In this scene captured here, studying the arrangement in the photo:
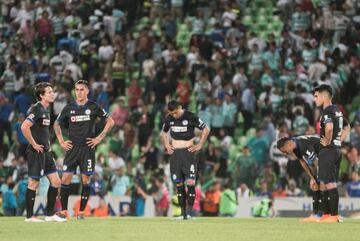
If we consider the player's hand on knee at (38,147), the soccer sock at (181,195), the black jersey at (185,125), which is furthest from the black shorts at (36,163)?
the soccer sock at (181,195)

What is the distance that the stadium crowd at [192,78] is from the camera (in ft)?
95.2

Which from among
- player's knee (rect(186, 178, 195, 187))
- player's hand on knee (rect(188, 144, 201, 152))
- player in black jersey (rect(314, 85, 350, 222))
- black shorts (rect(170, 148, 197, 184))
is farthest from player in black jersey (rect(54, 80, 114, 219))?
player in black jersey (rect(314, 85, 350, 222))

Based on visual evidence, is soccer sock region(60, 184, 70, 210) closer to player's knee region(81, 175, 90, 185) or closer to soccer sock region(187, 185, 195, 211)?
player's knee region(81, 175, 90, 185)

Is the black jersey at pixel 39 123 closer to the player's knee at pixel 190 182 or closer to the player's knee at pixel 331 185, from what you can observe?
the player's knee at pixel 190 182

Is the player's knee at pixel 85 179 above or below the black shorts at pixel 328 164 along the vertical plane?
below

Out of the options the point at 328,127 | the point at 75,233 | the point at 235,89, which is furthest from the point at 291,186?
the point at 75,233

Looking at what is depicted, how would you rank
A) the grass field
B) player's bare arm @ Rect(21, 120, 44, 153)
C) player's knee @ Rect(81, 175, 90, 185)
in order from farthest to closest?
player's knee @ Rect(81, 175, 90, 185) → player's bare arm @ Rect(21, 120, 44, 153) → the grass field

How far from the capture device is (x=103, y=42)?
115 ft

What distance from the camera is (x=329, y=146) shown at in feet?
62.5

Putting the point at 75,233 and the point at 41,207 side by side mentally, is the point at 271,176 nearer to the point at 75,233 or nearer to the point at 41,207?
the point at 41,207

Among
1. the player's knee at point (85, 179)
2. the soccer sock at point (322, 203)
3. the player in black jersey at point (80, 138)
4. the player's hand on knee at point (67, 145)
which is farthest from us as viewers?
the player's knee at point (85, 179)

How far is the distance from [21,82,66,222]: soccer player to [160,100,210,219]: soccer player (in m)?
2.54

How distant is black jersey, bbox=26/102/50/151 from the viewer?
19516 mm

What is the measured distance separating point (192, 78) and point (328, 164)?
15009 millimetres
